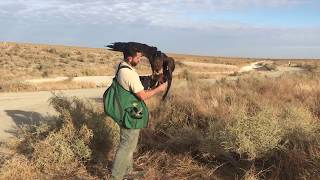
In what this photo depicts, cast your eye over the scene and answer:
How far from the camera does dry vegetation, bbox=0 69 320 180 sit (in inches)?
309

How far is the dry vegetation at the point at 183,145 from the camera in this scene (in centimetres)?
786

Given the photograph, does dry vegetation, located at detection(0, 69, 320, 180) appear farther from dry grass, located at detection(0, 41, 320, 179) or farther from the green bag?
the green bag

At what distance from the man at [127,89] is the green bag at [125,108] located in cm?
9

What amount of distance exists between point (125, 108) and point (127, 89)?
26 centimetres

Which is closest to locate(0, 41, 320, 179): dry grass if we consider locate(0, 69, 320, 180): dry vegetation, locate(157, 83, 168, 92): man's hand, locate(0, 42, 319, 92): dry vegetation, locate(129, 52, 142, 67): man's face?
locate(0, 69, 320, 180): dry vegetation

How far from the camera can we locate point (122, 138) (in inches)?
301

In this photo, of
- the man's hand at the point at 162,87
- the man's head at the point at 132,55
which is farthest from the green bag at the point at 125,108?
the man's hand at the point at 162,87

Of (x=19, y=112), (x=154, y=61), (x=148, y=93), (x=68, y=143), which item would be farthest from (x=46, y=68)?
(x=148, y=93)

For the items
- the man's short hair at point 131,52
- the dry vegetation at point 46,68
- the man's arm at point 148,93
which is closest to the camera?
the man's arm at point 148,93

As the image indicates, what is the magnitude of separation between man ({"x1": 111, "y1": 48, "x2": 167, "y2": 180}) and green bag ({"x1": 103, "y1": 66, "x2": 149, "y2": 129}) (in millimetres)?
86

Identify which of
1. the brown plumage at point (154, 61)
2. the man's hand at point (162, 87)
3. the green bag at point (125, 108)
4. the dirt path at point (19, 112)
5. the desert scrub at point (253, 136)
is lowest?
the dirt path at point (19, 112)

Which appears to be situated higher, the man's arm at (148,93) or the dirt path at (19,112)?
the man's arm at (148,93)

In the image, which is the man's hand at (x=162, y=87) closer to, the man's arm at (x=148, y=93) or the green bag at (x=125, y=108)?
the man's arm at (x=148, y=93)

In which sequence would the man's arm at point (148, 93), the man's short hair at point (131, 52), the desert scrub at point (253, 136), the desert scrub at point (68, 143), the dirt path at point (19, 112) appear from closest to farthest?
the man's arm at point (148, 93)
the man's short hair at point (131, 52)
the desert scrub at point (253, 136)
the desert scrub at point (68, 143)
the dirt path at point (19, 112)
